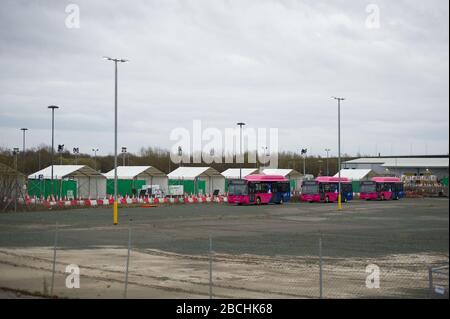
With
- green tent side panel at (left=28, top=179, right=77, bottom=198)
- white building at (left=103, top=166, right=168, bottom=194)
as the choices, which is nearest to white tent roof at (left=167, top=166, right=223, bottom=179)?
white building at (left=103, top=166, right=168, bottom=194)

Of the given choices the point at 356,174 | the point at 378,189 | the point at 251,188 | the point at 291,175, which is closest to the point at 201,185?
the point at 291,175

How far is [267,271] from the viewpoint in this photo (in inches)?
682

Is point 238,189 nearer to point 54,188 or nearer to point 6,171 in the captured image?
point 54,188

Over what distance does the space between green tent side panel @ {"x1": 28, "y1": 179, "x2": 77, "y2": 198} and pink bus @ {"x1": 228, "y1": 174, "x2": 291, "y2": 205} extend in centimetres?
1735

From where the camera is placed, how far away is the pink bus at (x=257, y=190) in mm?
61500

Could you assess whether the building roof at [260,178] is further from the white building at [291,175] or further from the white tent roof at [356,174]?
the white tent roof at [356,174]

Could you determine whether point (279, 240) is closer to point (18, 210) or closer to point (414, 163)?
point (18, 210)

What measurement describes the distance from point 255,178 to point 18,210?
2266 centimetres

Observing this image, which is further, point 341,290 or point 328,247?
point 328,247

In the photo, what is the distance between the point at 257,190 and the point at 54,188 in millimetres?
22145

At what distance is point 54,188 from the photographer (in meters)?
68.5

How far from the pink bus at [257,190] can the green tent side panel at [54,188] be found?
1735 centimetres

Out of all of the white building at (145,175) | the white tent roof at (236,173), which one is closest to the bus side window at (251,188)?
the white building at (145,175)

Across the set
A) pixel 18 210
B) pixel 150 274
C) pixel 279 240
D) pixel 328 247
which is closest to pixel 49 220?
pixel 18 210
